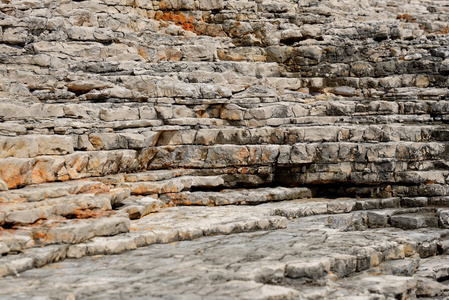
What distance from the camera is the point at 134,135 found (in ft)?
34.4

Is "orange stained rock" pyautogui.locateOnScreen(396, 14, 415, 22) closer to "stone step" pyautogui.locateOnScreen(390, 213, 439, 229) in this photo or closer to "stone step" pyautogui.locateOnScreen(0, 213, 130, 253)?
"stone step" pyautogui.locateOnScreen(390, 213, 439, 229)

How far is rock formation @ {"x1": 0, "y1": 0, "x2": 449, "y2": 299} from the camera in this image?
7.70 m

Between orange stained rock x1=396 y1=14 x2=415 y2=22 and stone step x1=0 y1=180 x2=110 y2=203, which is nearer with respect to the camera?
stone step x1=0 y1=180 x2=110 y2=203

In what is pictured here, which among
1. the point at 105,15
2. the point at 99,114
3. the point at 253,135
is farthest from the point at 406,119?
the point at 105,15

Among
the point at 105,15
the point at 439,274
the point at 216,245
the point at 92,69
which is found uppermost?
the point at 105,15

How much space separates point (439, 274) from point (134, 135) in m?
6.14

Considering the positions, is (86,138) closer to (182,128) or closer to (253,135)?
(182,128)

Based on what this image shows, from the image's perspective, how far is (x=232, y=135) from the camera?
448 inches

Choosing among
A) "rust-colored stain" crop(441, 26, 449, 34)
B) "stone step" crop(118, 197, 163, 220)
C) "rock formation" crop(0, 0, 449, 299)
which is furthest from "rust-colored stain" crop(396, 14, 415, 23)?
"stone step" crop(118, 197, 163, 220)

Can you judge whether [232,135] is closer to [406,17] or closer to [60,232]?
[60,232]

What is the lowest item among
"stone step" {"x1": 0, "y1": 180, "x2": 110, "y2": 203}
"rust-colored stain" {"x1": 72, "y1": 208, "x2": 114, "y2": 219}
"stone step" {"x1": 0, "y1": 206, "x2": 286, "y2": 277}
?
"stone step" {"x1": 0, "y1": 206, "x2": 286, "y2": 277}

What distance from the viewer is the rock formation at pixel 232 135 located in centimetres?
770

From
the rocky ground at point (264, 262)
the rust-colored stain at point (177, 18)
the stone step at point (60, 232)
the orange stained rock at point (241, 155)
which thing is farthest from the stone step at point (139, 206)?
the rust-colored stain at point (177, 18)

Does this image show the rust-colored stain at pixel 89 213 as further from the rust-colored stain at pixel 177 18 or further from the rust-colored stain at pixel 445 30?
the rust-colored stain at pixel 445 30
